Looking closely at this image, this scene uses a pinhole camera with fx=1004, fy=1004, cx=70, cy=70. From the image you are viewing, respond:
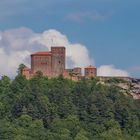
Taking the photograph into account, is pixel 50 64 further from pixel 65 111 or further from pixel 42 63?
pixel 65 111

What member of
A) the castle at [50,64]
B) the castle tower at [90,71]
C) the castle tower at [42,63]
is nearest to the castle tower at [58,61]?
the castle at [50,64]

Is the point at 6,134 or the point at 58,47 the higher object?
the point at 58,47

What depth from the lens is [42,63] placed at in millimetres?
126000

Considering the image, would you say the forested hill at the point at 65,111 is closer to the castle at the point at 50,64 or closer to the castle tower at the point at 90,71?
the castle at the point at 50,64

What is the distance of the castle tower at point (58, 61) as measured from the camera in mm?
126188

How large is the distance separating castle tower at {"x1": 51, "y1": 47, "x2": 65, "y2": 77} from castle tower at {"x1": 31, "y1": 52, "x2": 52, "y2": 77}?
619 mm

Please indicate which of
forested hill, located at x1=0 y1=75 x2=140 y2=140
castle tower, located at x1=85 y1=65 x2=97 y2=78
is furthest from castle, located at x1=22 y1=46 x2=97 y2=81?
castle tower, located at x1=85 y1=65 x2=97 y2=78

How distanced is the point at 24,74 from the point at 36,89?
6496 mm

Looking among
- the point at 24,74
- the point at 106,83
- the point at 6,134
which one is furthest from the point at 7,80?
the point at 6,134

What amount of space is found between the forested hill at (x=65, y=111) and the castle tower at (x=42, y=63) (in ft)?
3.74

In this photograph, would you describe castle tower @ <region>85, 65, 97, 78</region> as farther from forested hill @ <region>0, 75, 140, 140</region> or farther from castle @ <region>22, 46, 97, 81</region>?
castle @ <region>22, 46, 97, 81</region>

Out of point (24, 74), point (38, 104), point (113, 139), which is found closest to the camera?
point (113, 139)

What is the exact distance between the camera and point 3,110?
11981cm

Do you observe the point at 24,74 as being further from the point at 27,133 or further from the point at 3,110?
the point at 27,133
